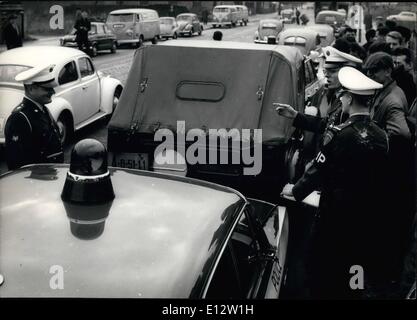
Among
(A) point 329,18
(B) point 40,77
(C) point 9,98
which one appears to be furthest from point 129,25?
(B) point 40,77

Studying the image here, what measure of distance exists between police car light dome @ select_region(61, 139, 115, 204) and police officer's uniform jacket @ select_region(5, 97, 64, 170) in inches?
69.5

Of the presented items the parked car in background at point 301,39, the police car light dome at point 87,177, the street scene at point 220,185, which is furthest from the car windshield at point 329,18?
the police car light dome at point 87,177

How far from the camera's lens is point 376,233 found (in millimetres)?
4027

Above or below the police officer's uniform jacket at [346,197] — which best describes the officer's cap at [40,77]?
above

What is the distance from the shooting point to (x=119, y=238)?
2.45 m

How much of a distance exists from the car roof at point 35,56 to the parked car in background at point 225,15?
4689 centimetres

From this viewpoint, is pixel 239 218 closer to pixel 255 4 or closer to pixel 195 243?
pixel 195 243

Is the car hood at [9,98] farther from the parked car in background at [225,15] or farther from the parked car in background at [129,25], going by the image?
the parked car in background at [225,15]

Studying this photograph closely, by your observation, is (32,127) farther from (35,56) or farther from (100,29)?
(100,29)

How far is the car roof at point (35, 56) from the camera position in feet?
30.5

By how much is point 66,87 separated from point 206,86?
4789 mm

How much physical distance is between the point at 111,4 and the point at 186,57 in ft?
171
